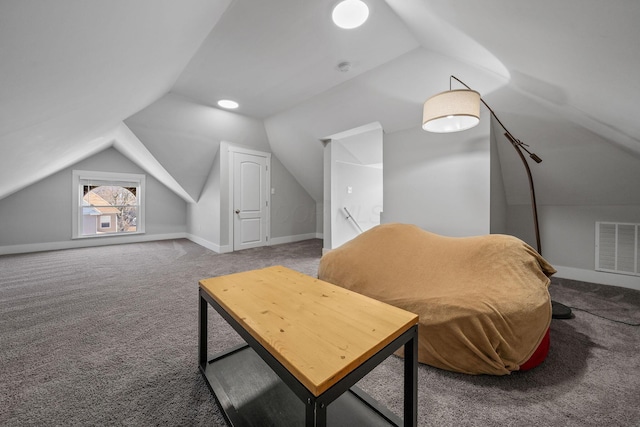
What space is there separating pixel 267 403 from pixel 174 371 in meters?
0.62

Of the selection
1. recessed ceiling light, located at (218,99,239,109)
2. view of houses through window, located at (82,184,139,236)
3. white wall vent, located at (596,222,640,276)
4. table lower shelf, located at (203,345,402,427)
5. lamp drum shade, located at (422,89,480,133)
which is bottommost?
table lower shelf, located at (203,345,402,427)

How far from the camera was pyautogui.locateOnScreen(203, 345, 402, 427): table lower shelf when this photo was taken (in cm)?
104

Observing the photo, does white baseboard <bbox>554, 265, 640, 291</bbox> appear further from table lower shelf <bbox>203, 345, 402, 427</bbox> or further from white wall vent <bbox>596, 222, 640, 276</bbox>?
table lower shelf <bbox>203, 345, 402, 427</bbox>

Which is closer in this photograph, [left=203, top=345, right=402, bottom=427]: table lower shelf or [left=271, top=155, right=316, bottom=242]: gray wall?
[left=203, top=345, right=402, bottom=427]: table lower shelf

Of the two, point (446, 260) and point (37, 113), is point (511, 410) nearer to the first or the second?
point (446, 260)

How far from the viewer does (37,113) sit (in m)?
1.68

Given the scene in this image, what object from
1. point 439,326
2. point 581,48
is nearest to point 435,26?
point 581,48

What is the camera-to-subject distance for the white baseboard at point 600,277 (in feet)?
8.77

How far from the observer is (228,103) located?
3.56 m

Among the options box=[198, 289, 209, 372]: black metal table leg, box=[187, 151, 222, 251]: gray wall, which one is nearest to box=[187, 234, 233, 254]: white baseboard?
box=[187, 151, 222, 251]: gray wall

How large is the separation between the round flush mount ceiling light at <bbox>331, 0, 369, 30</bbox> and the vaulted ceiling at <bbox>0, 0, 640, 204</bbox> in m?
0.08

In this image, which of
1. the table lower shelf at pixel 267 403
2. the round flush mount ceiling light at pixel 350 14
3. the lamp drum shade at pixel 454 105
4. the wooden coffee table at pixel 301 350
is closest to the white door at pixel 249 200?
the round flush mount ceiling light at pixel 350 14

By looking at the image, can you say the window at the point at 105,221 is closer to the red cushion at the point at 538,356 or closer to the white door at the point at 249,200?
the white door at the point at 249,200

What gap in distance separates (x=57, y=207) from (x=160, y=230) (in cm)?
180
